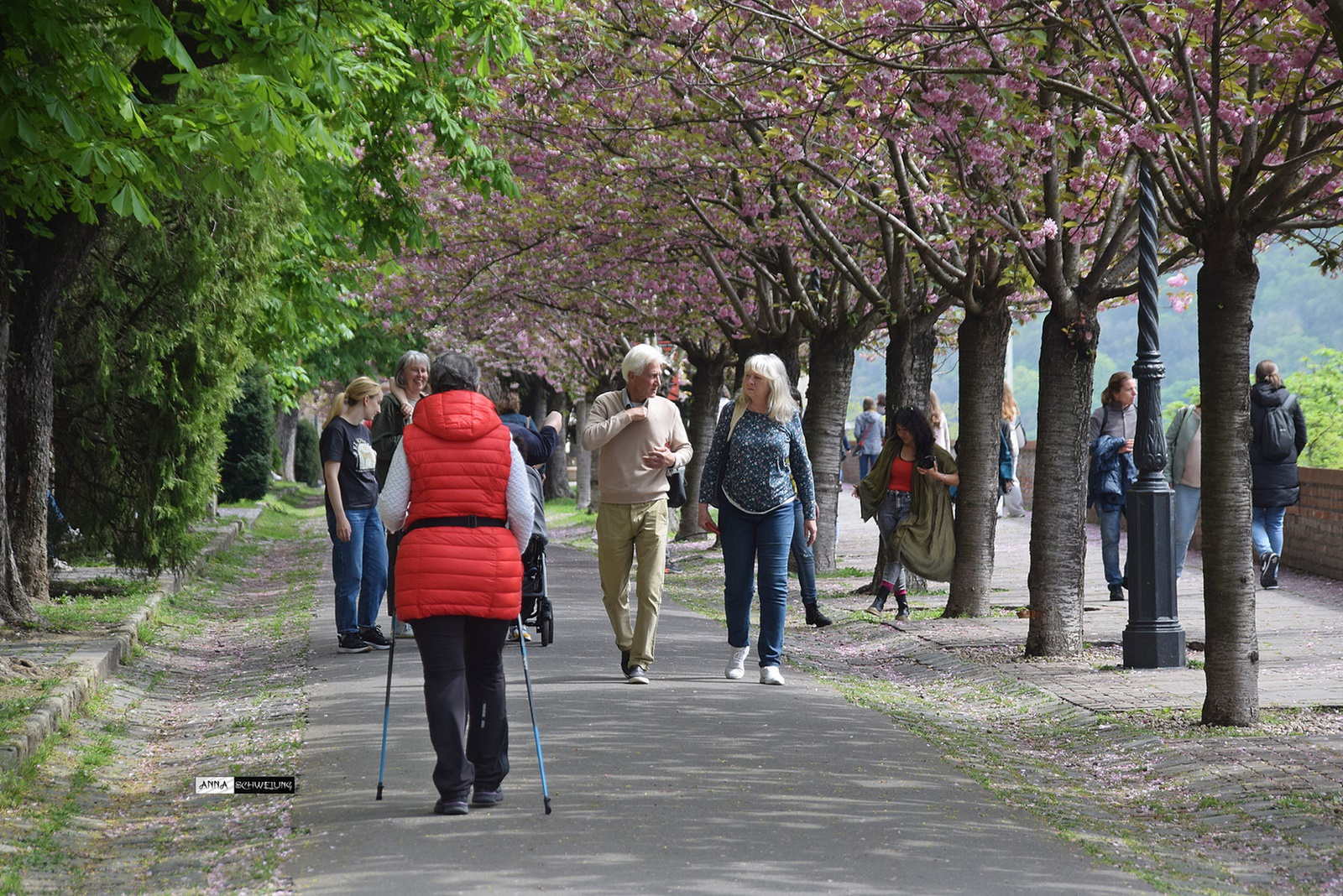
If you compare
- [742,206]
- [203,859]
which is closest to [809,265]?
[742,206]

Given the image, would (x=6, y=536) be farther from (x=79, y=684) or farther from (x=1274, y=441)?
(x=1274, y=441)

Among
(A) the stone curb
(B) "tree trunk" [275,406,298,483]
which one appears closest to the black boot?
(A) the stone curb

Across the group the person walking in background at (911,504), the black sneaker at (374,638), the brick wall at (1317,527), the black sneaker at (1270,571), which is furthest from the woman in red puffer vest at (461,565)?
the black sneaker at (1270,571)

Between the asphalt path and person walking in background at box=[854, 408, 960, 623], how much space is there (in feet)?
13.4

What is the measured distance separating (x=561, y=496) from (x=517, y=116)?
26842mm

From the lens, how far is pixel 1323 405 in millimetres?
35938

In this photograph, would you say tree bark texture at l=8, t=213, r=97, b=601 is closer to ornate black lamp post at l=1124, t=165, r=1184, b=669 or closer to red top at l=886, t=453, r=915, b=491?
red top at l=886, t=453, r=915, b=491

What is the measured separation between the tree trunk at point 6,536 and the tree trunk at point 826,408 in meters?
9.47

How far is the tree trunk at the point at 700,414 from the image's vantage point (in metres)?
26.1

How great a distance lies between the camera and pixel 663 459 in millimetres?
9453

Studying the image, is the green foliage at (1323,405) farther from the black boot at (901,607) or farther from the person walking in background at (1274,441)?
the black boot at (901,607)

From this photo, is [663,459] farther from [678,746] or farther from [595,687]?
[678,746]

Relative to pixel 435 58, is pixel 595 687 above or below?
below

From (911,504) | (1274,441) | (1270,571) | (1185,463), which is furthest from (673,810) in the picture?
(1270,571)
